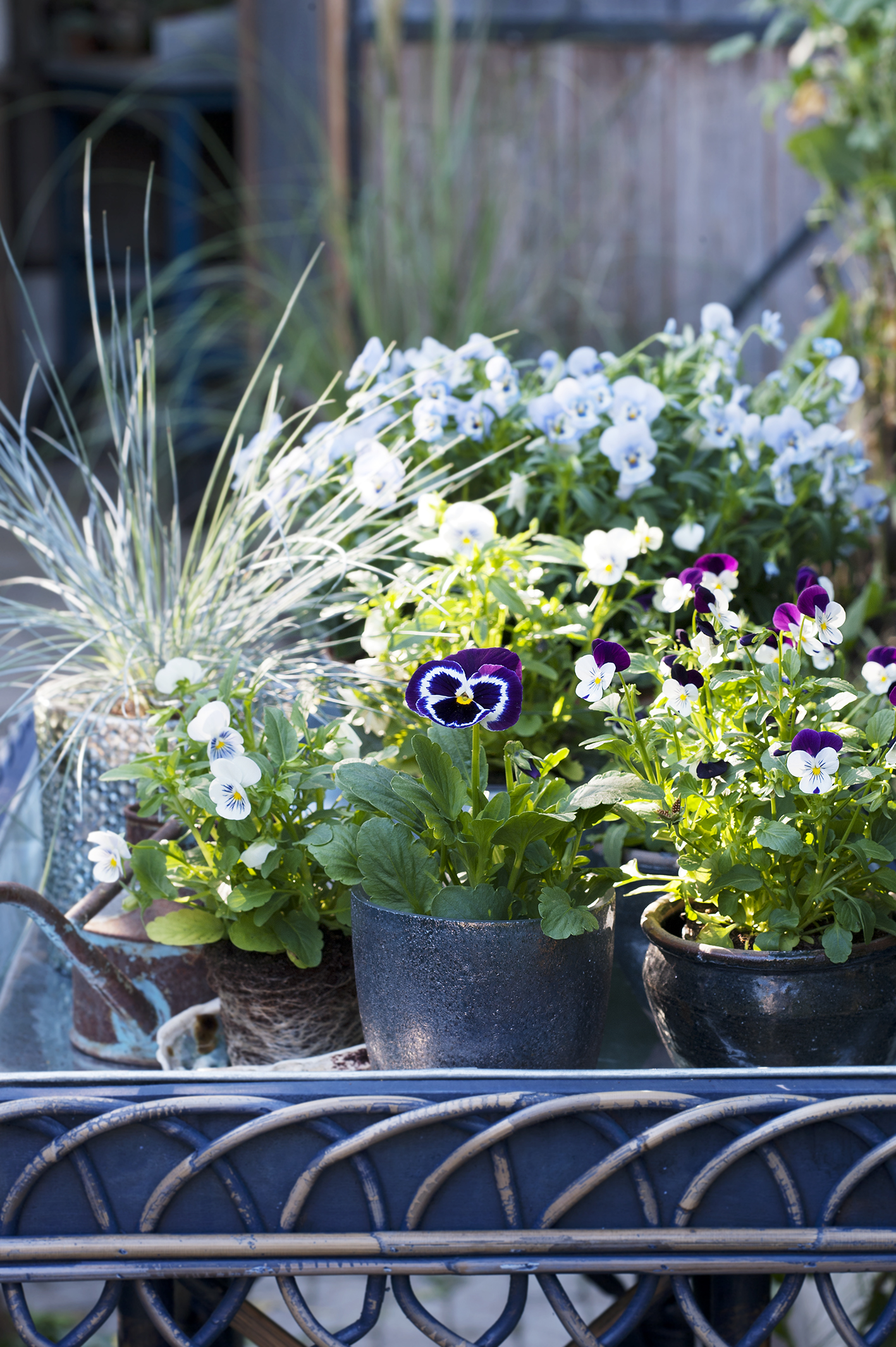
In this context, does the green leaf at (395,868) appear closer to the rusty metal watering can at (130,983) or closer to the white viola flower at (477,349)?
the rusty metal watering can at (130,983)

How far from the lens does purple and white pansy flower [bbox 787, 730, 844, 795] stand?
2.29 feet

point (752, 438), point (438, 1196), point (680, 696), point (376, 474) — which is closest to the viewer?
point (438, 1196)

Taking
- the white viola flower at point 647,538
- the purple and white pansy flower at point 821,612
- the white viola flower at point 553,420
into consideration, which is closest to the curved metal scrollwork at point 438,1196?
the purple and white pansy flower at point 821,612

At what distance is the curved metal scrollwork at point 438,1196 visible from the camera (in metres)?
0.66

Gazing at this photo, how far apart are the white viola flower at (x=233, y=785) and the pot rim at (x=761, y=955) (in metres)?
0.26

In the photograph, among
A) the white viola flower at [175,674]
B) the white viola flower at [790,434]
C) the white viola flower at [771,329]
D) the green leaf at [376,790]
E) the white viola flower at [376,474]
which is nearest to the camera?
the green leaf at [376,790]

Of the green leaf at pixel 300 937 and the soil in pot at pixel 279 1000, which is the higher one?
the green leaf at pixel 300 937

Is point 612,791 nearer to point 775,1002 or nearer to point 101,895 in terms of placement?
point 775,1002

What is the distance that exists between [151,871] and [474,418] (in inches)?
21.1

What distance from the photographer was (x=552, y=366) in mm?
1296

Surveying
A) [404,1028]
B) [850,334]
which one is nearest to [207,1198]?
[404,1028]

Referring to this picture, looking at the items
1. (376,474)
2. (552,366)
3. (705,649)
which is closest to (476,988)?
(705,649)

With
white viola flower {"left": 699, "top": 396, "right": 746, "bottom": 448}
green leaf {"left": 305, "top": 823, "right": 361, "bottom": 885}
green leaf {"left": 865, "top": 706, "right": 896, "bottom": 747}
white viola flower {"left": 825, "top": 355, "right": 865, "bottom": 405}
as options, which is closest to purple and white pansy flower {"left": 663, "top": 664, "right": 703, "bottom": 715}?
green leaf {"left": 865, "top": 706, "right": 896, "bottom": 747}

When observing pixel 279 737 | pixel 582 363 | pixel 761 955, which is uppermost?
pixel 582 363
